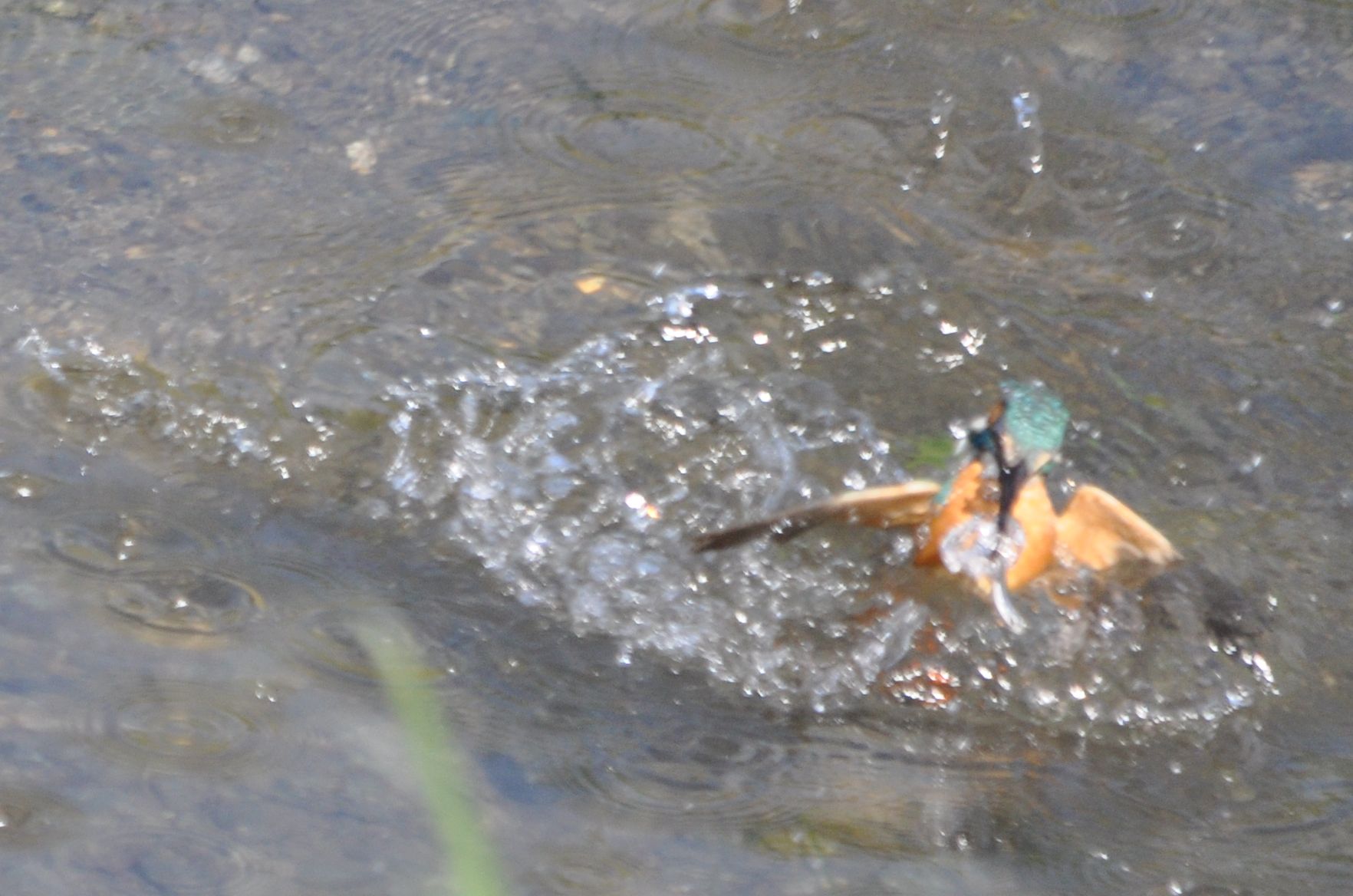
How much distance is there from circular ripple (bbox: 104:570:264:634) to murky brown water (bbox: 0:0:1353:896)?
11 millimetres

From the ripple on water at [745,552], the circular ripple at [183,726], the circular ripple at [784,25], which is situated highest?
the circular ripple at [784,25]

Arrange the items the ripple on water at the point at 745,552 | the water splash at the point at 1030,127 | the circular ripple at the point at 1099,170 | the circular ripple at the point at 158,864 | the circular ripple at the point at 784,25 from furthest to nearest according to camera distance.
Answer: the circular ripple at the point at 784,25 → the water splash at the point at 1030,127 → the circular ripple at the point at 1099,170 → the ripple on water at the point at 745,552 → the circular ripple at the point at 158,864

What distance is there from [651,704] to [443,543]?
0.74m

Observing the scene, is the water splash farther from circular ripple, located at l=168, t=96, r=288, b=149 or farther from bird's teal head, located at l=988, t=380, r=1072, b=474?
circular ripple, located at l=168, t=96, r=288, b=149

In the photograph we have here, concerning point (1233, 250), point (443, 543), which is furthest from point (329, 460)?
point (1233, 250)

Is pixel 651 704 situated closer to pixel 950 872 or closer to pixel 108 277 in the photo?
pixel 950 872

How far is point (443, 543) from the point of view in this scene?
11.1ft

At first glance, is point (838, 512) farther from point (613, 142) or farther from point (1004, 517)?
point (613, 142)

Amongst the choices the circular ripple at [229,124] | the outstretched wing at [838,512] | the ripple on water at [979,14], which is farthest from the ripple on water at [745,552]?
the ripple on water at [979,14]

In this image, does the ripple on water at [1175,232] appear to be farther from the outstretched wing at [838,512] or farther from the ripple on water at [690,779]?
the ripple on water at [690,779]

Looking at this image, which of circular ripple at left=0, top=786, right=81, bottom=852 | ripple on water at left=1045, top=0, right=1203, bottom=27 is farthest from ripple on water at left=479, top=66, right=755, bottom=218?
circular ripple at left=0, top=786, right=81, bottom=852

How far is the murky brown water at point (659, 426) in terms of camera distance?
2553 mm

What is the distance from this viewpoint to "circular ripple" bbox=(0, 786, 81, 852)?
7.39 feet

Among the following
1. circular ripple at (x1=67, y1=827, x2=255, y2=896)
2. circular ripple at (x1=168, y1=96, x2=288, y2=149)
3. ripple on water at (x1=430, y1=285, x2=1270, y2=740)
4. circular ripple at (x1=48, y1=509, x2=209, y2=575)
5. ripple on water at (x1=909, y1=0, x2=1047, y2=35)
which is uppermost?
ripple on water at (x1=909, y1=0, x2=1047, y2=35)
